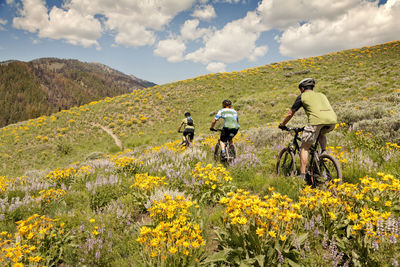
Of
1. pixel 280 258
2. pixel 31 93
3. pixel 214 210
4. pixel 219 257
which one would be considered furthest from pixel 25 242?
pixel 31 93

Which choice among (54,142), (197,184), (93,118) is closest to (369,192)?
(197,184)

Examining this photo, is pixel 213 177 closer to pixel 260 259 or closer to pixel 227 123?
pixel 260 259

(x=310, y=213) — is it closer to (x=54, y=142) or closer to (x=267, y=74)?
(x=54, y=142)

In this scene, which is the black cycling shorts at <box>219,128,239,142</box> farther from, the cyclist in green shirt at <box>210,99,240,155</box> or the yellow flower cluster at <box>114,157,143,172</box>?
the yellow flower cluster at <box>114,157,143,172</box>

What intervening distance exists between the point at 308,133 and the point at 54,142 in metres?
23.1

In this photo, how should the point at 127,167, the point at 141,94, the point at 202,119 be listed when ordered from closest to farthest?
the point at 127,167
the point at 202,119
the point at 141,94

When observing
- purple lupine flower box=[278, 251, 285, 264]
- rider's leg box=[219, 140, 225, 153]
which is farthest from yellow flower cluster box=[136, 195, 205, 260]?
rider's leg box=[219, 140, 225, 153]

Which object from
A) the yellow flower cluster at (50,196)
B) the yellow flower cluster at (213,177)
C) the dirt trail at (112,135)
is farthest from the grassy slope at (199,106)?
the yellow flower cluster at (50,196)

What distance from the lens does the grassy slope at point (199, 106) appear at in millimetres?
17312

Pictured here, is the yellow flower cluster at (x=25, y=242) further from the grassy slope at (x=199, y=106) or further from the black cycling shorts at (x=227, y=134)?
the grassy slope at (x=199, y=106)

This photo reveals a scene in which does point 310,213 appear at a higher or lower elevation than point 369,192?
lower

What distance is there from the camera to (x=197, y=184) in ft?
14.9

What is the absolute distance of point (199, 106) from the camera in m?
25.8

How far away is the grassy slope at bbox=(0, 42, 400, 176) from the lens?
17.3 meters
